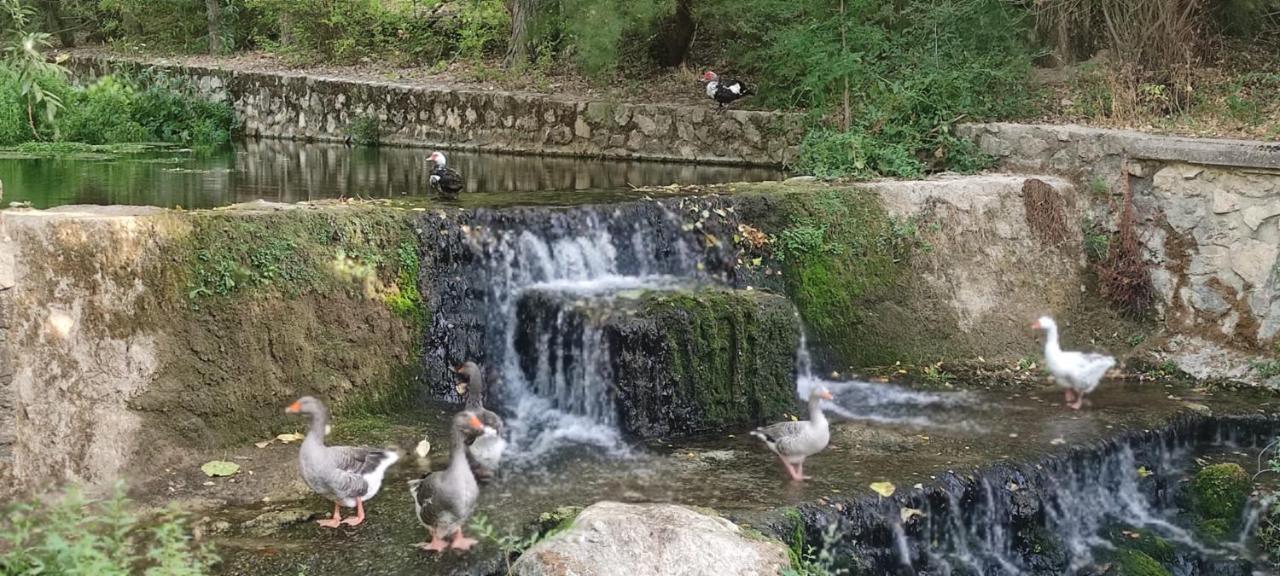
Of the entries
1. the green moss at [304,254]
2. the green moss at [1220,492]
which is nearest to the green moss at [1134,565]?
the green moss at [1220,492]

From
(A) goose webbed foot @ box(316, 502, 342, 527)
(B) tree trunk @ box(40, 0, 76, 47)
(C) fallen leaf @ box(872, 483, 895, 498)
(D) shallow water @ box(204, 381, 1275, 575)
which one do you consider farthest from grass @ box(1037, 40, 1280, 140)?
(B) tree trunk @ box(40, 0, 76, 47)

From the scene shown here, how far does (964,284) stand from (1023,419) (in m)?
2.19

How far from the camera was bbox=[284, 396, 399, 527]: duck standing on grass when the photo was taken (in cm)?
636

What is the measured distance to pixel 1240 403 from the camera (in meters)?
9.57

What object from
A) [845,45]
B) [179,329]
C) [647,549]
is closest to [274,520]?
[179,329]

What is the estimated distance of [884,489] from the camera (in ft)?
23.8

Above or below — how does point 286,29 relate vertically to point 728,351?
above

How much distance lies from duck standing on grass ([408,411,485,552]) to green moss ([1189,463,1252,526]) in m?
4.88

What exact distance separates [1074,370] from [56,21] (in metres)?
27.6

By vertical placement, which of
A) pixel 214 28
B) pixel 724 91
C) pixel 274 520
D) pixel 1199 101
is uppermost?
pixel 214 28

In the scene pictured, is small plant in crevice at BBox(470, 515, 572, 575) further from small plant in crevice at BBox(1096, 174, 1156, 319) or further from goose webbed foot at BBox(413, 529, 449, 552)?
small plant in crevice at BBox(1096, 174, 1156, 319)

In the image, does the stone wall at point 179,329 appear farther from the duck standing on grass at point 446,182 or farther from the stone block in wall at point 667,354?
the duck standing on grass at point 446,182

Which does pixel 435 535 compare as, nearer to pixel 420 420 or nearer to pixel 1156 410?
pixel 420 420

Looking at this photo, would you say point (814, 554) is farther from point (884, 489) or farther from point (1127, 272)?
point (1127, 272)
